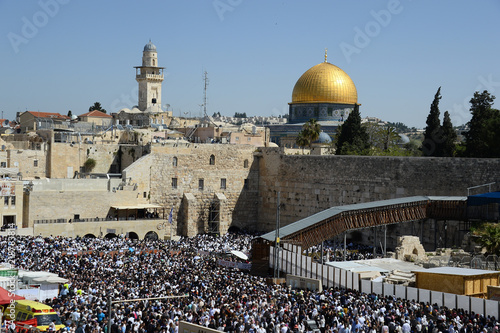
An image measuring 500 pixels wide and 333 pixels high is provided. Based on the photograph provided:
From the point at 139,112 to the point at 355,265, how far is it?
37.1 m

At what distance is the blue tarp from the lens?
28.5 m

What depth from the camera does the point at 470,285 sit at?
67.4 feet

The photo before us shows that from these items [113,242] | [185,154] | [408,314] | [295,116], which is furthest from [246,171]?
[408,314]

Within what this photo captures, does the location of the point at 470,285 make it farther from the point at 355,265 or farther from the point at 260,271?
the point at 260,271

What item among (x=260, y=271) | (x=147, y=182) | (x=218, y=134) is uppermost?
(x=218, y=134)

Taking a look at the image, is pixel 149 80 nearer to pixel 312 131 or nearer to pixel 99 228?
pixel 312 131

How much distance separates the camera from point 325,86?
61812 mm

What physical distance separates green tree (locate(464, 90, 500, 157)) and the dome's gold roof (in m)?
21.6

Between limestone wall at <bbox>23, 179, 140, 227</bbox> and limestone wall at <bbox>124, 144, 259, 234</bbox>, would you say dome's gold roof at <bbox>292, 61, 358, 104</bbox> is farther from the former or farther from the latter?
limestone wall at <bbox>23, 179, 140, 227</bbox>

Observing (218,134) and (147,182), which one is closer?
(147,182)

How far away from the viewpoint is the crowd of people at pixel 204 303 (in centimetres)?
1616

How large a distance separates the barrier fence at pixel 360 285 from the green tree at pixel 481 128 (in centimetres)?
1449

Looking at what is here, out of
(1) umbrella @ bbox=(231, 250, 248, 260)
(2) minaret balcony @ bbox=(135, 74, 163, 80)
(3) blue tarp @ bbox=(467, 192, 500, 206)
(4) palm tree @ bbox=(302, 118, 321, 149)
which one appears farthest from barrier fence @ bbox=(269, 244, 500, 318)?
(2) minaret balcony @ bbox=(135, 74, 163, 80)

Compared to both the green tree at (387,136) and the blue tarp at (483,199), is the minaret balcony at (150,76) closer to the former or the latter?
the green tree at (387,136)
